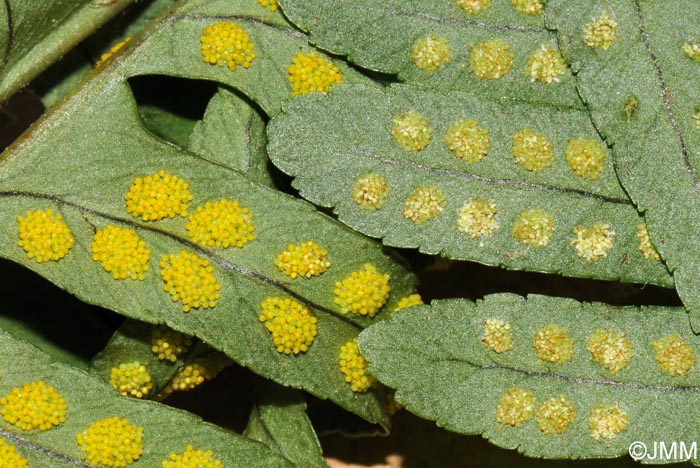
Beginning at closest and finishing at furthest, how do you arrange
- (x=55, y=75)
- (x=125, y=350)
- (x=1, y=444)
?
(x=1, y=444) < (x=125, y=350) < (x=55, y=75)

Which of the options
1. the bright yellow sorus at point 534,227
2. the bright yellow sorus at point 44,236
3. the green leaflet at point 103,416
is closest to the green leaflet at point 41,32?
the bright yellow sorus at point 44,236

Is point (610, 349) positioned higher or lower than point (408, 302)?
higher

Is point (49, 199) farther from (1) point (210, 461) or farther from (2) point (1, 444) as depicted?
(1) point (210, 461)

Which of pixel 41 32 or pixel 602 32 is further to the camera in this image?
pixel 41 32

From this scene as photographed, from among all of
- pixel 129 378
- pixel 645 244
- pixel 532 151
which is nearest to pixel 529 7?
pixel 532 151

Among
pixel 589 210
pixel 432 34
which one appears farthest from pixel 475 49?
pixel 589 210

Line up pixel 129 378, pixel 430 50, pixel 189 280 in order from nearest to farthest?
pixel 189 280, pixel 430 50, pixel 129 378

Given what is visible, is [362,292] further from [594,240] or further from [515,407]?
[594,240]
